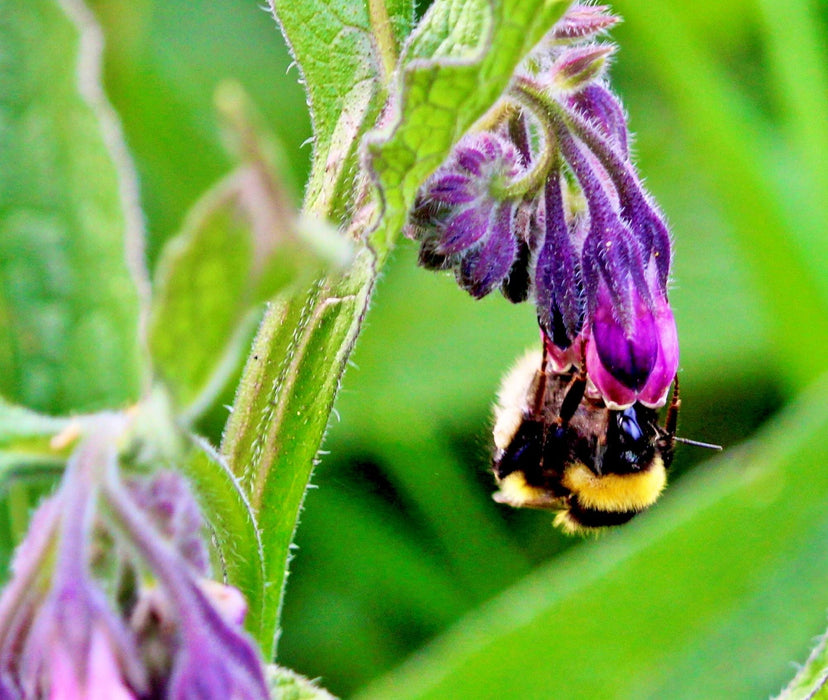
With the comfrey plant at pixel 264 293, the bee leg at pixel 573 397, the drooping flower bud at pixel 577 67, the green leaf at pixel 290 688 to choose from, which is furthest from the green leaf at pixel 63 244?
the bee leg at pixel 573 397

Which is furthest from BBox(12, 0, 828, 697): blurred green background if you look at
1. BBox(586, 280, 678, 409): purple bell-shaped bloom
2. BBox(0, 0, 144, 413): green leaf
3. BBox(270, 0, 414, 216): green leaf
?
BBox(0, 0, 144, 413): green leaf

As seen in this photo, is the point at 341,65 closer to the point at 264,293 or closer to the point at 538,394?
the point at 538,394

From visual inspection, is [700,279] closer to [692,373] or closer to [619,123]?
[692,373]

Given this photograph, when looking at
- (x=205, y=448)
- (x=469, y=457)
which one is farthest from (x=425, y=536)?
(x=205, y=448)

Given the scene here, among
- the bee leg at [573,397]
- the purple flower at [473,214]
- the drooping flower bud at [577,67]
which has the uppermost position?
the drooping flower bud at [577,67]

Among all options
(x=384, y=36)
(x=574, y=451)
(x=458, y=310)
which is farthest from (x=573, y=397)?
(x=458, y=310)

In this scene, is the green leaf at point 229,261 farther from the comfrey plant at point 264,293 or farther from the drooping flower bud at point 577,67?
the drooping flower bud at point 577,67

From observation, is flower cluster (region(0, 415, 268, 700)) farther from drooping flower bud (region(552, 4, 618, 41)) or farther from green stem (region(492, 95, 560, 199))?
drooping flower bud (region(552, 4, 618, 41))
